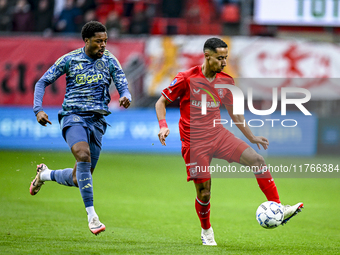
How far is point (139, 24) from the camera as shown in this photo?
17.7 metres

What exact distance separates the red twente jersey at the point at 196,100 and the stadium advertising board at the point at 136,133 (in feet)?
29.2

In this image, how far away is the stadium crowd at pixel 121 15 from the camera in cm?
1722

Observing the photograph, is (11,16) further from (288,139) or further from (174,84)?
(174,84)

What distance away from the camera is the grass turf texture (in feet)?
17.4

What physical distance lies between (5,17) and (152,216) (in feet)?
40.7

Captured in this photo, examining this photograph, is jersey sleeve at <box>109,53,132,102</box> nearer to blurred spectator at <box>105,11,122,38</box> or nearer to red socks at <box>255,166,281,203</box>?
red socks at <box>255,166,281,203</box>

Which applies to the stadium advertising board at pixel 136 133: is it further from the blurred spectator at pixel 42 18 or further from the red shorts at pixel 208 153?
the red shorts at pixel 208 153

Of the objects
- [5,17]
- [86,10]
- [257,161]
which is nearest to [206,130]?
[257,161]

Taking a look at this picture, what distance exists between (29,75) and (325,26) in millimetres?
10846

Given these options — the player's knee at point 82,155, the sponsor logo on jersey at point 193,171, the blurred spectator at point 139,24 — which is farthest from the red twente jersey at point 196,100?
the blurred spectator at point 139,24

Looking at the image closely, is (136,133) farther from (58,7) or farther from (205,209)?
(205,209)

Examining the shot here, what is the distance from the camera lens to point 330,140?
1617 centimetres

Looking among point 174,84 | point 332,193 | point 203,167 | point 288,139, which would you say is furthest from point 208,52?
point 288,139

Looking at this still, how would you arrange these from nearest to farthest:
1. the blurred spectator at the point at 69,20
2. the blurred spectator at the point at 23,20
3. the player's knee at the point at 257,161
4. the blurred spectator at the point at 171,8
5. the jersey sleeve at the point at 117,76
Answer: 1. the player's knee at the point at 257,161
2. the jersey sleeve at the point at 117,76
3. the blurred spectator at the point at 23,20
4. the blurred spectator at the point at 69,20
5. the blurred spectator at the point at 171,8
